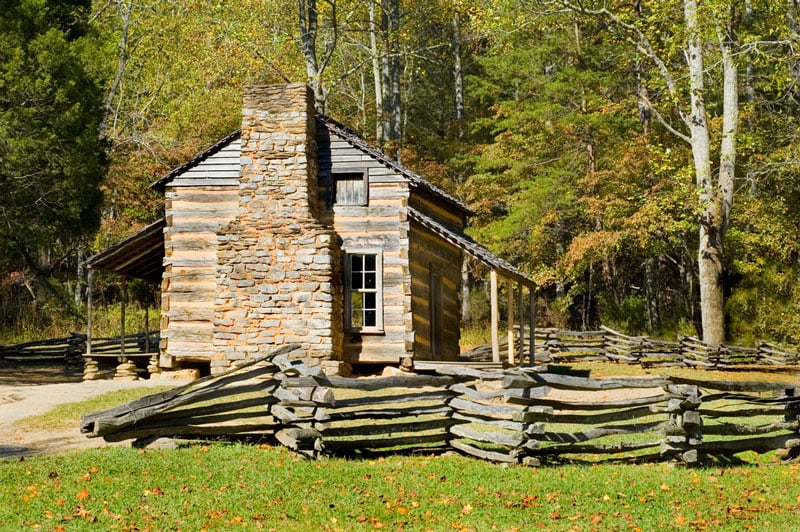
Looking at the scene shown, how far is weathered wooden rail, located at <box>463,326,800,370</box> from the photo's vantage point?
26.0 metres

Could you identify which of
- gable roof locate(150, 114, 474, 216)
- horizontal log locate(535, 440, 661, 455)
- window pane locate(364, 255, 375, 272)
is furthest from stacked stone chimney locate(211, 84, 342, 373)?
horizontal log locate(535, 440, 661, 455)

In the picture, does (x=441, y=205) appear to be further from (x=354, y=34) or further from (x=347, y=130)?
(x=354, y=34)

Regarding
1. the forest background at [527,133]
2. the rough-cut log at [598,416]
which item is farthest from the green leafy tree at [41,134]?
the rough-cut log at [598,416]

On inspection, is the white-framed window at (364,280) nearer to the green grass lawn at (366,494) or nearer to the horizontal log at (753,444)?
the green grass lawn at (366,494)

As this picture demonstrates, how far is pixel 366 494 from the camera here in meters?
10.1

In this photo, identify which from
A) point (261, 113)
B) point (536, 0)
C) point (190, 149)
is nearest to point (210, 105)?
point (190, 149)

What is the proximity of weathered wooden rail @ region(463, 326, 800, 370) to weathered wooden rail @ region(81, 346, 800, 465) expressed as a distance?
12.4 meters

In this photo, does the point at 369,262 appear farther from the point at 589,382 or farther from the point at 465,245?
the point at 589,382

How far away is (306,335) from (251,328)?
3.61ft

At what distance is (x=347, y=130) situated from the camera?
22234 millimetres

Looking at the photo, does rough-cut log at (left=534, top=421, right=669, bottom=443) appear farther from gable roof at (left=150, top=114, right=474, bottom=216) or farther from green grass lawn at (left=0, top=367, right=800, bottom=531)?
gable roof at (left=150, top=114, right=474, bottom=216)

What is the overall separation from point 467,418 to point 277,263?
27.6ft

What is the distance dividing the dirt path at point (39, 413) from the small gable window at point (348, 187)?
509 centimetres

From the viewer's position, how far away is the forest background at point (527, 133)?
76.9 feet
